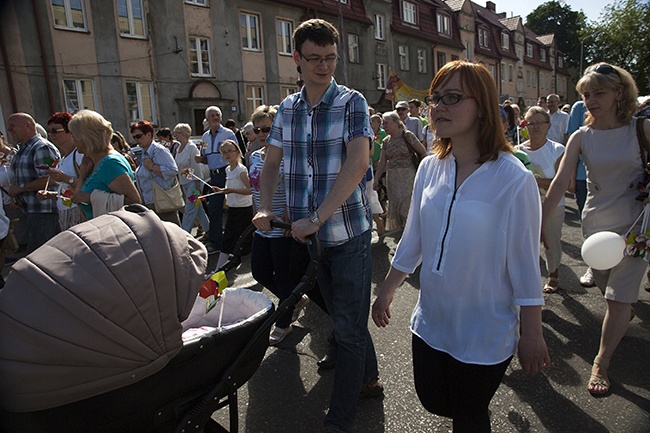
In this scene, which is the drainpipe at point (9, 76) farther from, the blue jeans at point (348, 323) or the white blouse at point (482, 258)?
the white blouse at point (482, 258)

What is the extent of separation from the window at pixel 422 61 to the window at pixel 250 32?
14.8 metres

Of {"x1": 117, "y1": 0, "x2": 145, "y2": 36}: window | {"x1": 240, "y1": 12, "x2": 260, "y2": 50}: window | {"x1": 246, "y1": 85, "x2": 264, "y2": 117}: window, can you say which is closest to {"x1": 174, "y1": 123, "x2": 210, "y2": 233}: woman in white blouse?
{"x1": 117, "y1": 0, "x2": 145, "y2": 36}: window

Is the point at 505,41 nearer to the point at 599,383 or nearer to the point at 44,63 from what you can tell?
the point at 44,63

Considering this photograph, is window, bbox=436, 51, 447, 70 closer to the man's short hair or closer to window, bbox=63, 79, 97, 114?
window, bbox=63, 79, 97, 114

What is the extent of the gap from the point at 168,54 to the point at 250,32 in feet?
15.0

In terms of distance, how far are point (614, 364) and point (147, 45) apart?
18.5m

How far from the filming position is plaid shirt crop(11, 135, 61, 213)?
5.24m

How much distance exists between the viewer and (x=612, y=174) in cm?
306

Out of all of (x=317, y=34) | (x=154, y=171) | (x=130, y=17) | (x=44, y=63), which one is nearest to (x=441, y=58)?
(x=130, y=17)

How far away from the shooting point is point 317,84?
8.19 ft

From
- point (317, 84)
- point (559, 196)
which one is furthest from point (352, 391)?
point (559, 196)

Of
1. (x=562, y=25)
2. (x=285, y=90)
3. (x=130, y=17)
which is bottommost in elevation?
(x=285, y=90)

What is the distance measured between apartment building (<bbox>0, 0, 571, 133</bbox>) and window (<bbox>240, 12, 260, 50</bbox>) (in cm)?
5

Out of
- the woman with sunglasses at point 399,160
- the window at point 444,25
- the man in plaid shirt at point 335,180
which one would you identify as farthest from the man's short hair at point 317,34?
the window at point 444,25
